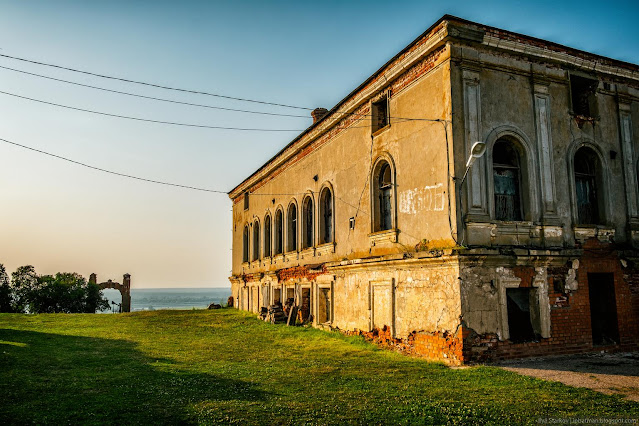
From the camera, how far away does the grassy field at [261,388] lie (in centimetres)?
645

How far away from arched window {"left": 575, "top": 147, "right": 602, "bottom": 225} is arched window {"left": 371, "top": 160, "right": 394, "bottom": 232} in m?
4.78

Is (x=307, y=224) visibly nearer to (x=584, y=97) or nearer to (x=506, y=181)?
(x=506, y=181)

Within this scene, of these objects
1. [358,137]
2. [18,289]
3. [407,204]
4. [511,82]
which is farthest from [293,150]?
[18,289]

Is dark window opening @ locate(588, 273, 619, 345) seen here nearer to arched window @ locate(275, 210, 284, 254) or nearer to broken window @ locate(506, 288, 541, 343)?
broken window @ locate(506, 288, 541, 343)

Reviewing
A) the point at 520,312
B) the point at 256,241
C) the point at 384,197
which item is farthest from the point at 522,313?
the point at 256,241

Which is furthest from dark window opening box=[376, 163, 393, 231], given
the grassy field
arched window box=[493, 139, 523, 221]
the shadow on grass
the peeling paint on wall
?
the shadow on grass

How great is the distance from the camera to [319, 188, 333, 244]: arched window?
687 inches

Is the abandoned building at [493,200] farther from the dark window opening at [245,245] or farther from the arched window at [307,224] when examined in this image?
the dark window opening at [245,245]

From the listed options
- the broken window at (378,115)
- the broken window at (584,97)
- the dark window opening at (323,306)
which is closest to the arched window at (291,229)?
the dark window opening at (323,306)

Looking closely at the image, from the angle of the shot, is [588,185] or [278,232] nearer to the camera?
[588,185]

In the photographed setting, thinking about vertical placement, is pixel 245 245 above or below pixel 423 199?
above

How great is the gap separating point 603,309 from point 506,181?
13.7ft

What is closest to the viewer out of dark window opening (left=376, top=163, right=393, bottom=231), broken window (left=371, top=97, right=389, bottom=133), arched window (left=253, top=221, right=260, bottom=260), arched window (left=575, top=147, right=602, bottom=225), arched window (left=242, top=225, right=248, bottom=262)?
arched window (left=575, top=147, right=602, bottom=225)

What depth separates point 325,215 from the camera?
17.7 m
